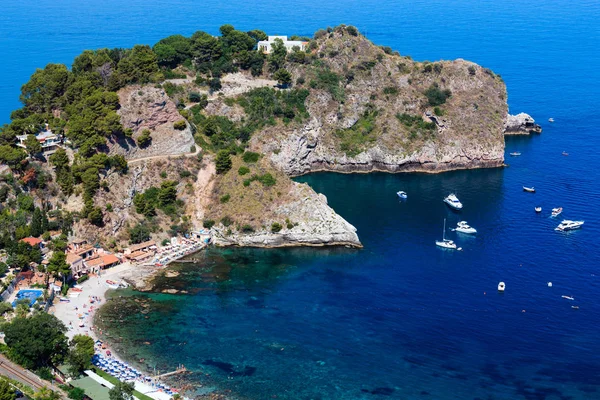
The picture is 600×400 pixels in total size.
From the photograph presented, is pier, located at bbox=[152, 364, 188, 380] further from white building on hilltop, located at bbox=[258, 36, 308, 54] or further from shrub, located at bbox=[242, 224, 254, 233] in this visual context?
white building on hilltop, located at bbox=[258, 36, 308, 54]

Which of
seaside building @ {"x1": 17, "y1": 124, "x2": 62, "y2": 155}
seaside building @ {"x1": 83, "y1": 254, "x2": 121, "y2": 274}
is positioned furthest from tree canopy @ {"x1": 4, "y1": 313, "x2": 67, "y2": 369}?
seaside building @ {"x1": 17, "y1": 124, "x2": 62, "y2": 155}

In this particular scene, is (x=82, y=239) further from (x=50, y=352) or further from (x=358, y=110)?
(x=358, y=110)

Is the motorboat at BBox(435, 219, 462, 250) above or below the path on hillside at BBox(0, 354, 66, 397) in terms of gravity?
above

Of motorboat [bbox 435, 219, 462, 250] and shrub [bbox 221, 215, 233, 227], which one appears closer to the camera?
motorboat [bbox 435, 219, 462, 250]

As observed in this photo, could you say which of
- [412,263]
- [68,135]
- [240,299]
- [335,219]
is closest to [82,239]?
[68,135]

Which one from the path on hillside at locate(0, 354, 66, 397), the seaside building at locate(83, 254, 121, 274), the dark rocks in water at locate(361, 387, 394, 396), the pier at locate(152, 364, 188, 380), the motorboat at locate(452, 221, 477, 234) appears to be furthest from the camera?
the motorboat at locate(452, 221, 477, 234)

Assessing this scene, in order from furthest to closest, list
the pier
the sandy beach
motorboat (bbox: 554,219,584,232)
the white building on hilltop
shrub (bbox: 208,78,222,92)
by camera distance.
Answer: the white building on hilltop → shrub (bbox: 208,78,222,92) → motorboat (bbox: 554,219,584,232) → the sandy beach → the pier

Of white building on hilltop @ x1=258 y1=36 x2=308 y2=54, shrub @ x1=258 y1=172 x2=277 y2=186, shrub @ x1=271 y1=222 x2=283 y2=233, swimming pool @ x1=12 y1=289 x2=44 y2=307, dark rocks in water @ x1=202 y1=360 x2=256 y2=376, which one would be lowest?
dark rocks in water @ x1=202 y1=360 x2=256 y2=376

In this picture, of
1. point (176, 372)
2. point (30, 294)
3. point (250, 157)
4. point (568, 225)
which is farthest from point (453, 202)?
point (30, 294)
